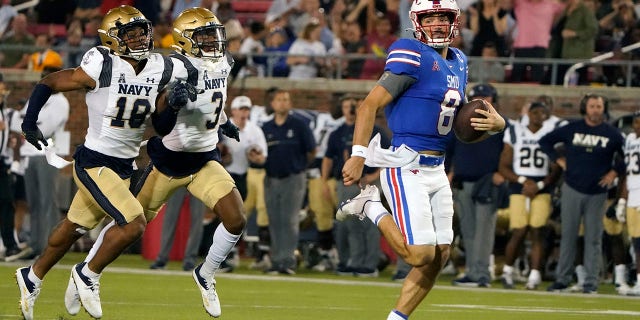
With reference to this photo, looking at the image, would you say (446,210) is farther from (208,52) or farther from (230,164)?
(230,164)

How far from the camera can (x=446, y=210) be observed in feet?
27.3

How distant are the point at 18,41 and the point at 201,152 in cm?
1044

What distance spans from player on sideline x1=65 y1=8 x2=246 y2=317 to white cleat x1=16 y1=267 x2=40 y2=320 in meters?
0.23

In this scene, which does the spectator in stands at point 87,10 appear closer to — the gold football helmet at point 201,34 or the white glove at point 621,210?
the white glove at point 621,210

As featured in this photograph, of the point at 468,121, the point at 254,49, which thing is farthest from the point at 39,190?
the point at 468,121

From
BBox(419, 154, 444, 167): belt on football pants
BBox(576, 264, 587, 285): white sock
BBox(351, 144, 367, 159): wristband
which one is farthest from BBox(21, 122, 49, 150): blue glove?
BBox(576, 264, 587, 285): white sock

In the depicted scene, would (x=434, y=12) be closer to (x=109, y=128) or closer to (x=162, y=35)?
(x=109, y=128)

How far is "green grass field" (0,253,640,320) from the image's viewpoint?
10227 mm

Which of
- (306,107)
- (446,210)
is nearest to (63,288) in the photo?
(446,210)

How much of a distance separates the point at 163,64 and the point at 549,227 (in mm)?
6482

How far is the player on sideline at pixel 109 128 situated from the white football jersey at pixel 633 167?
225 inches

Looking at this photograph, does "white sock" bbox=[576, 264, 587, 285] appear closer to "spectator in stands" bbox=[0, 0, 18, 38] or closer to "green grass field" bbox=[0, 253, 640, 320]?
"green grass field" bbox=[0, 253, 640, 320]

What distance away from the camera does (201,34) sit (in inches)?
389

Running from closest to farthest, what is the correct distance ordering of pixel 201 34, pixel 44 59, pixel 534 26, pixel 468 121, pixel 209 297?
pixel 468 121
pixel 209 297
pixel 201 34
pixel 534 26
pixel 44 59
